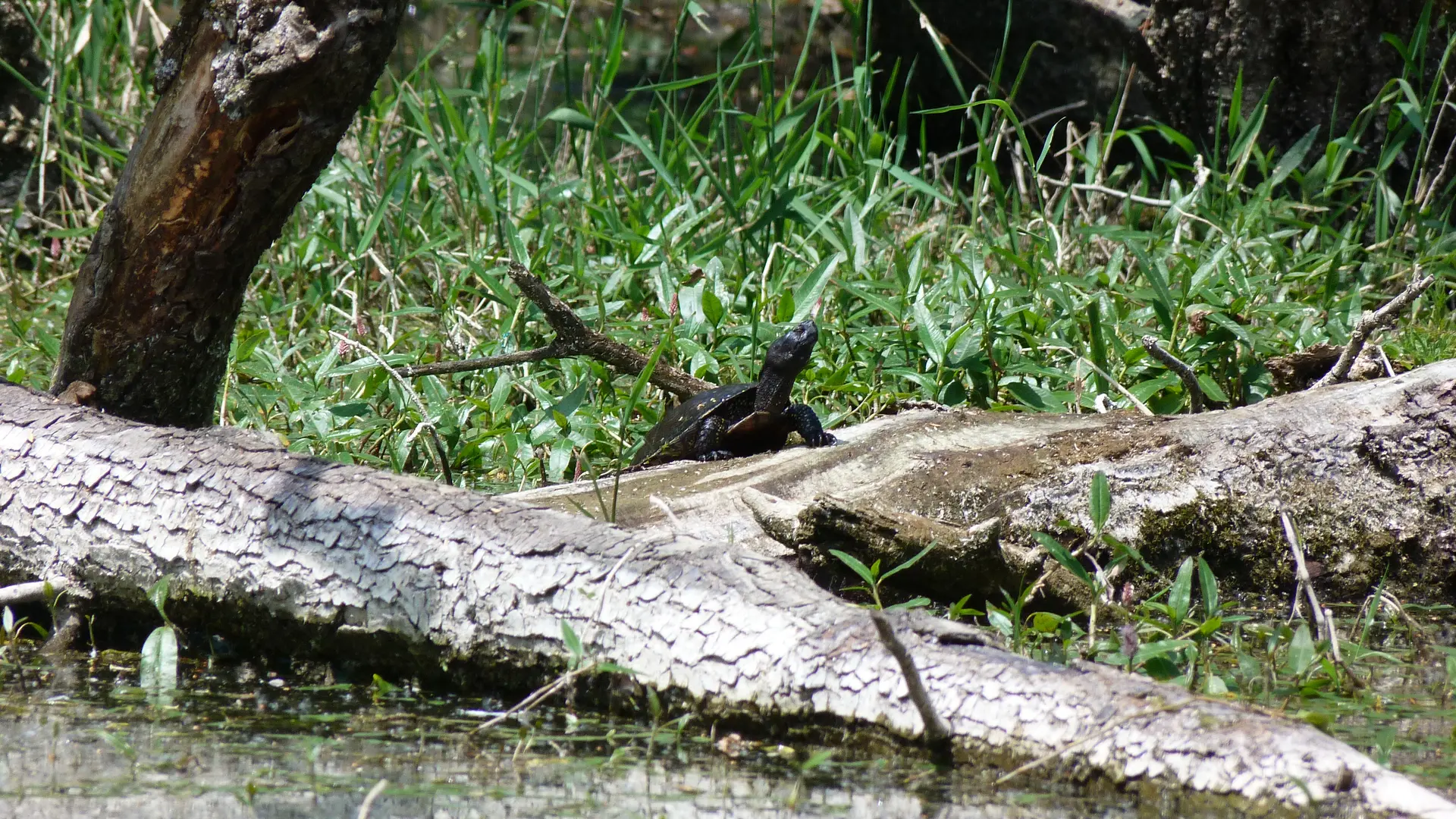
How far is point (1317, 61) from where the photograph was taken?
530cm

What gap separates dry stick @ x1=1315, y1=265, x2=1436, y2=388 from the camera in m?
3.15

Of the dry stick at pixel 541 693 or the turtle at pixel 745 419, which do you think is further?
the turtle at pixel 745 419

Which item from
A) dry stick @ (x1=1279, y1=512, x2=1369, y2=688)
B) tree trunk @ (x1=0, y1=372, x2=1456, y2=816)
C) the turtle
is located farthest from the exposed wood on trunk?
dry stick @ (x1=1279, y1=512, x2=1369, y2=688)

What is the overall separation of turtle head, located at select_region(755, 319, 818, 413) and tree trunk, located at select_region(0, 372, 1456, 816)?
0.55 meters

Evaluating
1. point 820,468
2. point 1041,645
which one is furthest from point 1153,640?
point 820,468

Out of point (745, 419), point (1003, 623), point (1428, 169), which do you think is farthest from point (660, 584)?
point (1428, 169)

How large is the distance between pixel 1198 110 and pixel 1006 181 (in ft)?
4.12

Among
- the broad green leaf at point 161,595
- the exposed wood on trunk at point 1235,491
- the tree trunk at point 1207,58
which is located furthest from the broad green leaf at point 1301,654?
the tree trunk at point 1207,58

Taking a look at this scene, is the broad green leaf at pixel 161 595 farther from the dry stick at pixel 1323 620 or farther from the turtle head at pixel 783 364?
the dry stick at pixel 1323 620

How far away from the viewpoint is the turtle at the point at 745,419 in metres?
3.44

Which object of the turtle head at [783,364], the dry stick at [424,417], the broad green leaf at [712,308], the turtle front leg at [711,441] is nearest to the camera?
the dry stick at [424,417]

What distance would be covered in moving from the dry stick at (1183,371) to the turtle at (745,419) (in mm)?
821

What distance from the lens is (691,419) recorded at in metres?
3.47

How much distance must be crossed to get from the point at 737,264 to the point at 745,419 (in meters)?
1.24
